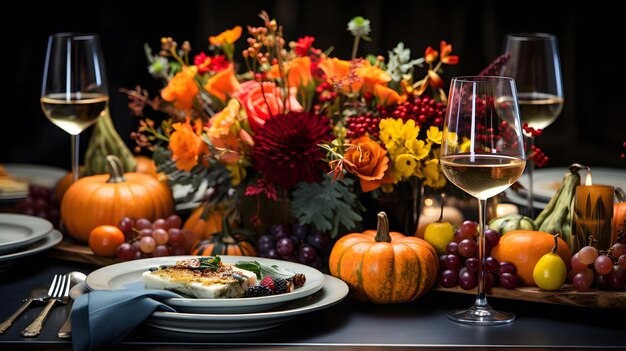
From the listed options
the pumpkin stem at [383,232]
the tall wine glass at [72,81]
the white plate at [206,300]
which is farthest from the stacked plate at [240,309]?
the tall wine glass at [72,81]

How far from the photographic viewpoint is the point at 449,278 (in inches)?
61.9

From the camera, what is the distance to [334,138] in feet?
5.69

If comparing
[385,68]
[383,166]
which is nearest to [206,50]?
[385,68]

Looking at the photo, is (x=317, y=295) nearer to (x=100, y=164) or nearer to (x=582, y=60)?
(x=100, y=164)

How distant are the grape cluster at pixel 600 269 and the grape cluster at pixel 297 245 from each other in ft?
1.46

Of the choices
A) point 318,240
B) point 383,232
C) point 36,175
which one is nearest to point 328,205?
point 318,240

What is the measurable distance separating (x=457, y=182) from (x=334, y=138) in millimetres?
361

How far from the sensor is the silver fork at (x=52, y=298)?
140 cm

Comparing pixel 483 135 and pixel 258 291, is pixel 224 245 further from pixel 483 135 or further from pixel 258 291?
pixel 483 135

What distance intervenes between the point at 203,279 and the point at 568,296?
556 mm

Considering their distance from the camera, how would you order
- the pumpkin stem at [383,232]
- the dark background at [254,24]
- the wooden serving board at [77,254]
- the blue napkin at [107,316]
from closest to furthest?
the blue napkin at [107,316], the pumpkin stem at [383,232], the wooden serving board at [77,254], the dark background at [254,24]

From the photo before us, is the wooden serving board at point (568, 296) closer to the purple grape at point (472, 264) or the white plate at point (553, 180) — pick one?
the purple grape at point (472, 264)

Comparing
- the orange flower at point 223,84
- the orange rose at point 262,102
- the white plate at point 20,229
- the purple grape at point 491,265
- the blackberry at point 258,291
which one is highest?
the orange flower at point 223,84

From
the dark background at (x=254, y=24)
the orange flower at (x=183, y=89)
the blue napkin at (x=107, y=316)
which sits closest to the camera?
the blue napkin at (x=107, y=316)
